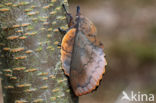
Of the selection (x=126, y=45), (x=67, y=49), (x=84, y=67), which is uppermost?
(x=67, y=49)

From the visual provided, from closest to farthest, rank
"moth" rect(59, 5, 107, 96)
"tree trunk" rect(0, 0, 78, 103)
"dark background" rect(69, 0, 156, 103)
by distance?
"tree trunk" rect(0, 0, 78, 103)
"moth" rect(59, 5, 107, 96)
"dark background" rect(69, 0, 156, 103)

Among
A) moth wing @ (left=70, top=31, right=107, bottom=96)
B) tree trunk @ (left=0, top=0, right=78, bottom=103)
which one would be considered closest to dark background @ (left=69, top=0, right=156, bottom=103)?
moth wing @ (left=70, top=31, right=107, bottom=96)

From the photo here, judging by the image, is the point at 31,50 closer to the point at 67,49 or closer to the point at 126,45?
the point at 67,49

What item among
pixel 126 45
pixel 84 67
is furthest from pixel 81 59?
pixel 126 45

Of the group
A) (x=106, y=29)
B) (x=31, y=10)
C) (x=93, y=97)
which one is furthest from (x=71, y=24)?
(x=106, y=29)

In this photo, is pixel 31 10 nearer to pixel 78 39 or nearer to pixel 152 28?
pixel 78 39

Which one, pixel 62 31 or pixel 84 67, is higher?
pixel 62 31

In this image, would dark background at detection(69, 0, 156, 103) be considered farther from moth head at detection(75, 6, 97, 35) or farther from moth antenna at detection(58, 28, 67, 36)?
moth antenna at detection(58, 28, 67, 36)
